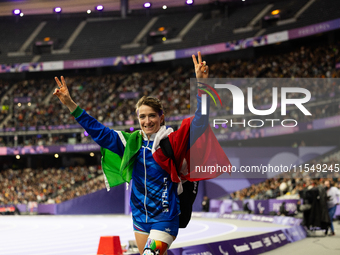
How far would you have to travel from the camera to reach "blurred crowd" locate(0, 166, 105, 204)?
35562 mm

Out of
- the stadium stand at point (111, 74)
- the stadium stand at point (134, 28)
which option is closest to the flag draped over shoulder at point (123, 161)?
the stadium stand at point (111, 74)

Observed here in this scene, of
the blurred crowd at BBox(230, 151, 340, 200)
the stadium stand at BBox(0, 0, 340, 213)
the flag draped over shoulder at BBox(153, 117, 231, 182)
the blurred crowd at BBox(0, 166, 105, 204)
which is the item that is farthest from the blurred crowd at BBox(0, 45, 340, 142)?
the flag draped over shoulder at BBox(153, 117, 231, 182)

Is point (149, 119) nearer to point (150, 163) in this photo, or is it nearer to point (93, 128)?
point (150, 163)

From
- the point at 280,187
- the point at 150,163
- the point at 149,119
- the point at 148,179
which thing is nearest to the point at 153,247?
the point at 148,179

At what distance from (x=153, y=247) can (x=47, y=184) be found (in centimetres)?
3606

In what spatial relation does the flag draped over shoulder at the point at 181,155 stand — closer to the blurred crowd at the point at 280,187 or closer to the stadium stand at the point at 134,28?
the blurred crowd at the point at 280,187

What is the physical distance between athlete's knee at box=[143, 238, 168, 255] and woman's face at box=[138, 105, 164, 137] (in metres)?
0.94

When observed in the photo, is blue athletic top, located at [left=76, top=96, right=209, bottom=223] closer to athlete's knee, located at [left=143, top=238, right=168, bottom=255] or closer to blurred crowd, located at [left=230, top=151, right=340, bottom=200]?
athlete's knee, located at [left=143, top=238, right=168, bottom=255]

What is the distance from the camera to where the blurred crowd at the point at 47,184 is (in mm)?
35562

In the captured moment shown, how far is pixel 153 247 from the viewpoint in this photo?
142 inches

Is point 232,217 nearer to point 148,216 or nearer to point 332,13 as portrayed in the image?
point 332,13

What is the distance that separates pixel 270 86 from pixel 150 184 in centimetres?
275

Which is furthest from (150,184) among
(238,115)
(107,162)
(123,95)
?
(123,95)

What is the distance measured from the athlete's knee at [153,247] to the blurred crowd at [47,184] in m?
31.5
